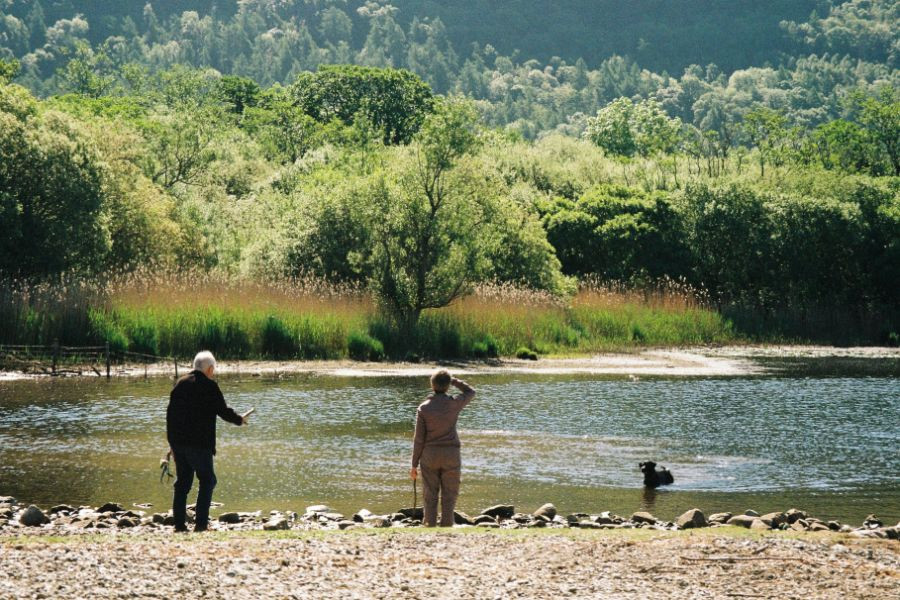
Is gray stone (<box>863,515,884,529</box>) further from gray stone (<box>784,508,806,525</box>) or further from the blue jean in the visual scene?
the blue jean

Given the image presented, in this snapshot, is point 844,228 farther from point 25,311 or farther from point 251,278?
point 25,311

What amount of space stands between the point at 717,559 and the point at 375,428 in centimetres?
1608

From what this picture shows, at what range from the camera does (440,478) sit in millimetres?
15312

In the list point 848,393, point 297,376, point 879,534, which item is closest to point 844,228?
point 848,393

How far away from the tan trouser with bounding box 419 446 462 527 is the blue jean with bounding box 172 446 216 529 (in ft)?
8.11

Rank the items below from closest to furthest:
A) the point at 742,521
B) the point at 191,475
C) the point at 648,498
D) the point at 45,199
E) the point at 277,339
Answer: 1. the point at 191,475
2. the point at 742,521
3. the point at 648,498
4. the point at 45,199
5. the point at 277,339

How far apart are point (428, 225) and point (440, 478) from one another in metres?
34.8

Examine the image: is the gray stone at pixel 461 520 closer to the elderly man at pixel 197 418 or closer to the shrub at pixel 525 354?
the elderly man at pixel 197 418

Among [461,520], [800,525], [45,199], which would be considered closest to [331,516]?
[461,520]

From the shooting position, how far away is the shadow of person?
1925cm

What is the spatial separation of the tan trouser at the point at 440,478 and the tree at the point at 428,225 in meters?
33.6

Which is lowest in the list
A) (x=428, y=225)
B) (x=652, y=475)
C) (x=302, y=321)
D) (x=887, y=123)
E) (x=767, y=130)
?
(x=652, y=475)

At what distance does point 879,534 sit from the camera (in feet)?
51.8

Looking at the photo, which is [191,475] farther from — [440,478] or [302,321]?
[302,321]
